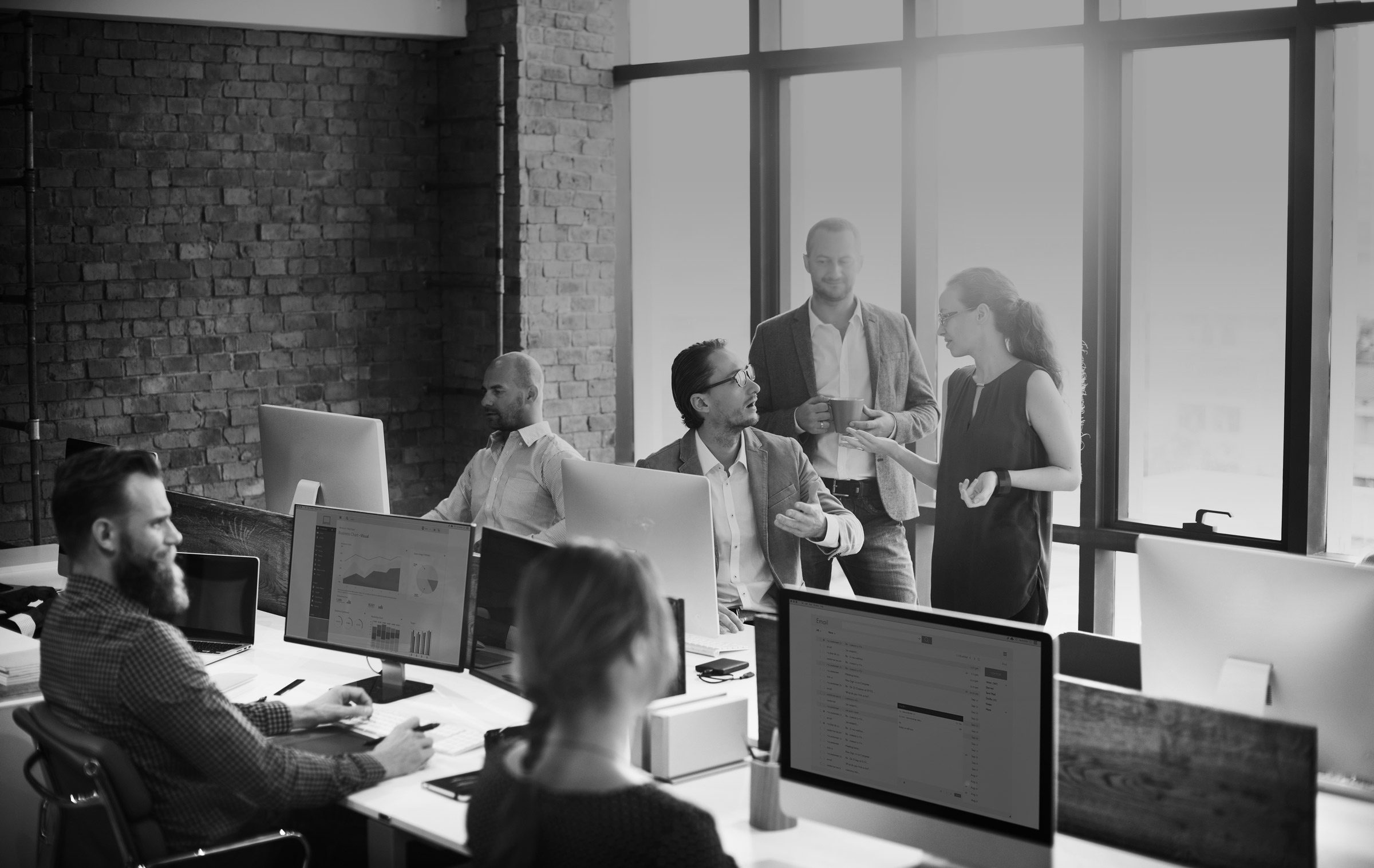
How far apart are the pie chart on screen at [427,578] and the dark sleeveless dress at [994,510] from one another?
1.86 metres

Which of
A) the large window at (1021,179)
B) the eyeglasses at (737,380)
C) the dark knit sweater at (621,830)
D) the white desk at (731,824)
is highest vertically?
the large window at (1021,179)

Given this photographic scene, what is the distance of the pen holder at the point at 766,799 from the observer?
2.51m

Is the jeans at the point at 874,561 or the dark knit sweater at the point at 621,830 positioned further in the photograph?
the jeans at the point at 874,561

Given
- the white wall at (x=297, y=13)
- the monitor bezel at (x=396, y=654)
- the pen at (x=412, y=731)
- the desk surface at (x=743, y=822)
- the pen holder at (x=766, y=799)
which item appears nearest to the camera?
the desk surface at (x=743, y=822)

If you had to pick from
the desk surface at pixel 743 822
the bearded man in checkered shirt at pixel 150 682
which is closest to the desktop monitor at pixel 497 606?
the desk surface at pixel 743 822

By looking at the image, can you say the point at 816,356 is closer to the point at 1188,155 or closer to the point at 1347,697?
the point at 1188,155

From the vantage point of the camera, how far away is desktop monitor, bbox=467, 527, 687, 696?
3.07 metres

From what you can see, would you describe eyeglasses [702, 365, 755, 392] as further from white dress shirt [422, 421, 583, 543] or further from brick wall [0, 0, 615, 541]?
brick wall [0, 0, 615, 541]

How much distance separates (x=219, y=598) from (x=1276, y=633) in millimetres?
2559

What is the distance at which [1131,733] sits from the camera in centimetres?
225

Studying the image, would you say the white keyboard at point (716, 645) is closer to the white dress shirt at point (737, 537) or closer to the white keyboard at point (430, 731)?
the white dress shirt at point (737, 537)

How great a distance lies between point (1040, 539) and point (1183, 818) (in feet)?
7.12

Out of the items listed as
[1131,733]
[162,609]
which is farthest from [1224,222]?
[162,609]

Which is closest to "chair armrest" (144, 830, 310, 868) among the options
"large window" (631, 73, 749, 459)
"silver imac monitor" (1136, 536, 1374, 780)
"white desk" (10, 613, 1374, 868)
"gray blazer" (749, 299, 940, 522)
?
"white desk" (10, 613, 1374, 868)
